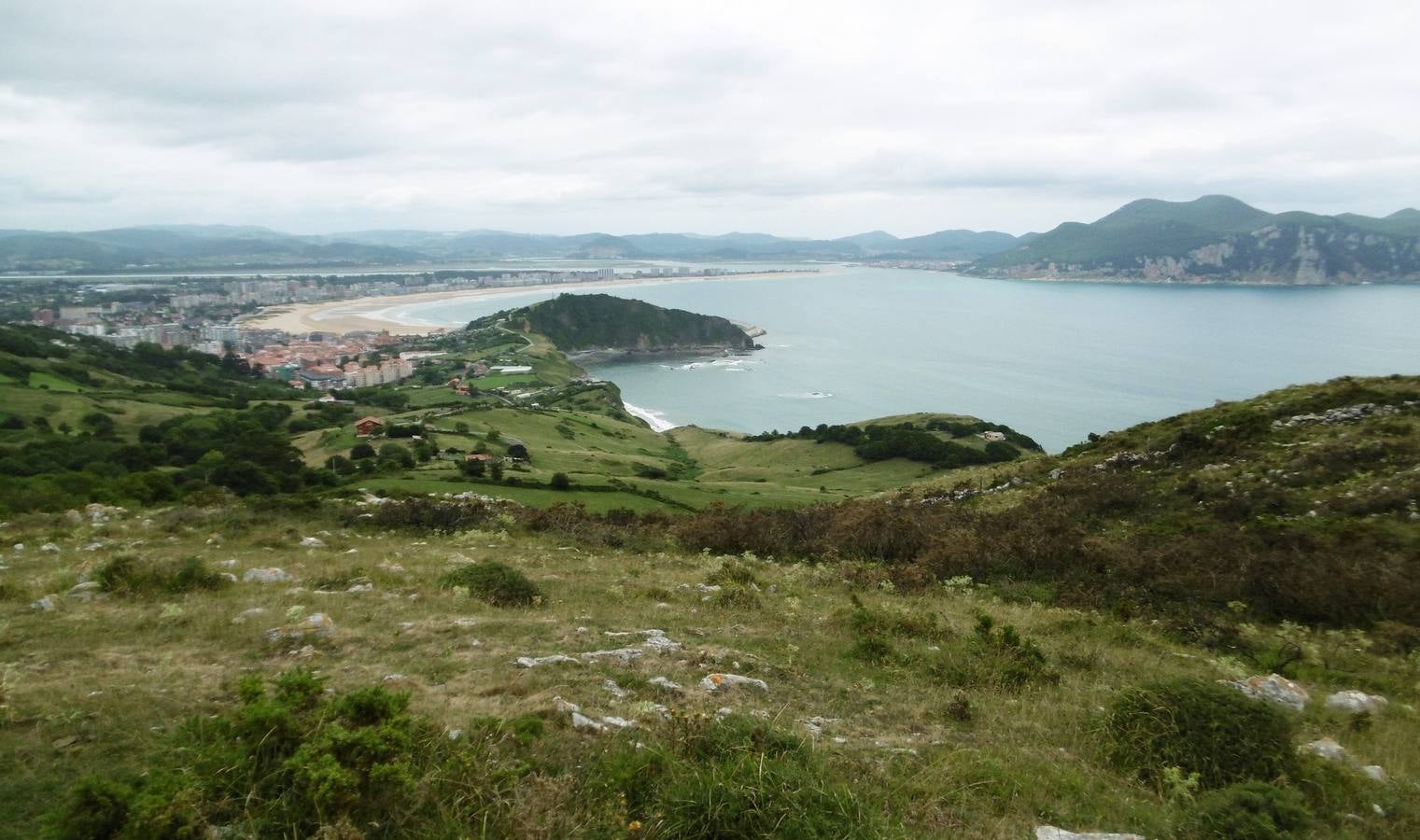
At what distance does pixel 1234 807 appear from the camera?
16.6 ft

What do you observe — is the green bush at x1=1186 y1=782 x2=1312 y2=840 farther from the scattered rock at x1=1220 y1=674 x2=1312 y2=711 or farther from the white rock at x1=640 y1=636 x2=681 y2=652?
the white rock at x1=640 y1=636 x2=681 y2=652

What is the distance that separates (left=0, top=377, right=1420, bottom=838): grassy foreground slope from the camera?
4688mm

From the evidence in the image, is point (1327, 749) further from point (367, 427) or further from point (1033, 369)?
point (1033, 369)

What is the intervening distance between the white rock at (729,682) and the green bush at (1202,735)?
330 cm

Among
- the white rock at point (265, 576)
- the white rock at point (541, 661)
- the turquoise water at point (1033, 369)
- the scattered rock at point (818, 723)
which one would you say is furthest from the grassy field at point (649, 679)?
the turquoise water at point (1033, 369)

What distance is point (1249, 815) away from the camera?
4.90m

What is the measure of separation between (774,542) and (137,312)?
23945 centimetres

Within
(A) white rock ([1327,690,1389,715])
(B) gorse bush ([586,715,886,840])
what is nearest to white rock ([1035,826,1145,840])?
(B) gorse bush ([586,715,886,840])

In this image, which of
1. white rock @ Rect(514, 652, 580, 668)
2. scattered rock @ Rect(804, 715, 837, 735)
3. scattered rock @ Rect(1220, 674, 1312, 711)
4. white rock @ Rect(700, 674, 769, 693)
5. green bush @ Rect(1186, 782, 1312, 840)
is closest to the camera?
green bush @ Rect(1186, 782, 1312, 840)

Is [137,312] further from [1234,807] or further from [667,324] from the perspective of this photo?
[1234,807]

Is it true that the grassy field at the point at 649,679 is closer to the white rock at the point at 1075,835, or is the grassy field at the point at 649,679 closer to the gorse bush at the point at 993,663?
the gorse bush at the point at 993,663

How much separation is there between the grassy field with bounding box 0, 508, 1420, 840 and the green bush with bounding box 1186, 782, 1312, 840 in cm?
23

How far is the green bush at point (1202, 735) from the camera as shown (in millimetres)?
6039

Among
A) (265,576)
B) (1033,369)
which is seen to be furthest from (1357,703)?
(1033,369)
